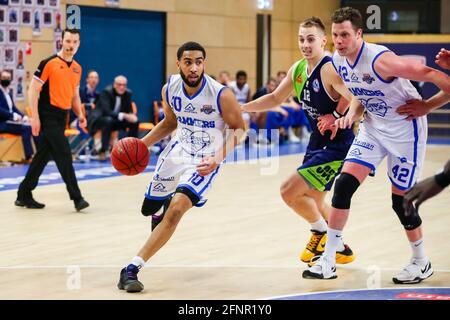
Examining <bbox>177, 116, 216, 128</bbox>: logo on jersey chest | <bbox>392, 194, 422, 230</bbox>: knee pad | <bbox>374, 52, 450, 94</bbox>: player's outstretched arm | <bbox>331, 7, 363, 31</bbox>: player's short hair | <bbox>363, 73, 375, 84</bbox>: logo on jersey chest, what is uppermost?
<bbox>331, 7, 363, 31</bbox>: player's short hair

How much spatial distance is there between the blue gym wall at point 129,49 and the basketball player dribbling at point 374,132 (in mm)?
11074

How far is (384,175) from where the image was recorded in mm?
13797

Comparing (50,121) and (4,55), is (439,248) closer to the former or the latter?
(50,121)

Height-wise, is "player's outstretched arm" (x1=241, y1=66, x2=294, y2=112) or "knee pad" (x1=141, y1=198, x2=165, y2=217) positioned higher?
"player's outstretched arm" (x1=241, y1=66, x2=294, y2=112)

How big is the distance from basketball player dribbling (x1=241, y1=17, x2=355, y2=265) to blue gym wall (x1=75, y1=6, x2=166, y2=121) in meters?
10.5

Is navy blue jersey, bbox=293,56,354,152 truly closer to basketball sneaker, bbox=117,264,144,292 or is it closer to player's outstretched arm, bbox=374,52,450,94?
player's outstretched arm, bbox=374,52,450,94

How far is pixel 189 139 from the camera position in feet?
21.4

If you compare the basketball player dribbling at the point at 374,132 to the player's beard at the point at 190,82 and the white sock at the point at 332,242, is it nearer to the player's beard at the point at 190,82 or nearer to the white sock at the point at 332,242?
the white sock at the point at 332,242

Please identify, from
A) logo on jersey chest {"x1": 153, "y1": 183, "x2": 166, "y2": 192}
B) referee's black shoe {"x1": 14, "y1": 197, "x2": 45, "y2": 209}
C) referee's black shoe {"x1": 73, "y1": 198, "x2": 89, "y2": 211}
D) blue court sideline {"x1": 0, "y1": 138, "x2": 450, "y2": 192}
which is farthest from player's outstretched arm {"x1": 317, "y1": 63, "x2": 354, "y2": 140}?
blue court sideline {"x1": 0, "y1": 138, "x2": 450, "y2": 192}

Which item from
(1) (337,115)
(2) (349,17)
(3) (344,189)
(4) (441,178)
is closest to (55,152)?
(1) (337,115)

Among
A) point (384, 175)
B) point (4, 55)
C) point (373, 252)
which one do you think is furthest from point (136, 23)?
point (373, 252)

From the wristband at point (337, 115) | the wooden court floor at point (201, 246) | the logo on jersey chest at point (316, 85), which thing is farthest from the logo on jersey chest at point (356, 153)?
the wooden court floor at point (201, 246)

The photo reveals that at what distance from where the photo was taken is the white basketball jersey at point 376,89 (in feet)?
20.4

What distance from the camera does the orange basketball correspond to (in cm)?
651
